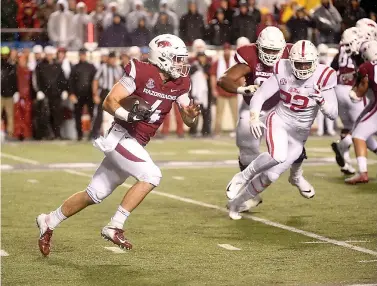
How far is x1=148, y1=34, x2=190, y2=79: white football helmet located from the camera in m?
7.45

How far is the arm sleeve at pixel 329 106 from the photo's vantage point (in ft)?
28.0

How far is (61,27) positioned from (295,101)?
11266mm

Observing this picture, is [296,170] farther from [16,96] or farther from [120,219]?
[16,96]

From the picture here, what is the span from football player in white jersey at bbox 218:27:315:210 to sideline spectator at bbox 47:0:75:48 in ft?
33.6

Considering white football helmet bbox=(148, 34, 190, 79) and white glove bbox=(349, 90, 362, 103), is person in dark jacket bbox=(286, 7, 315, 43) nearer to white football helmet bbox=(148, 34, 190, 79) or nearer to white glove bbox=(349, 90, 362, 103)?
white glove bbox=(349, 90, 362, 103)

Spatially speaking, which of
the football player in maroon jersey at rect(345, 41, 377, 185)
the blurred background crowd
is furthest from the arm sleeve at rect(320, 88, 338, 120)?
the blurred background crowd

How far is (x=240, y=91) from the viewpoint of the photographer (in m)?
9.02

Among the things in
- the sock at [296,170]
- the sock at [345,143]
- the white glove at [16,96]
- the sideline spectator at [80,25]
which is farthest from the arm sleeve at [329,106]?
the sideline spectator at [80,25]

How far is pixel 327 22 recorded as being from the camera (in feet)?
64.6

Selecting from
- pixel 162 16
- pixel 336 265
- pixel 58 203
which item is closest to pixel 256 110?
pixel 336 265

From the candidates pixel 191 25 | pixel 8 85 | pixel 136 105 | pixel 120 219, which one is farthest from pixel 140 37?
pixel 120 219

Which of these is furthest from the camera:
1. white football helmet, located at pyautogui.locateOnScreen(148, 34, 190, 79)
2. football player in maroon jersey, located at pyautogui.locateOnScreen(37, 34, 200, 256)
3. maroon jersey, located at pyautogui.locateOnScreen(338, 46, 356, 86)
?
maroon jersey, located at pyautogui.locateOnScreen(338, 46, 356, 86)

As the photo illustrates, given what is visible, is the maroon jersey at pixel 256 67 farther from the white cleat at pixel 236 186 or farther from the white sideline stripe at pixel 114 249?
the white sideline stripe at pixel 114 249

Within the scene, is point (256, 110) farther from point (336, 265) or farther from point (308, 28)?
point (308, 28)
